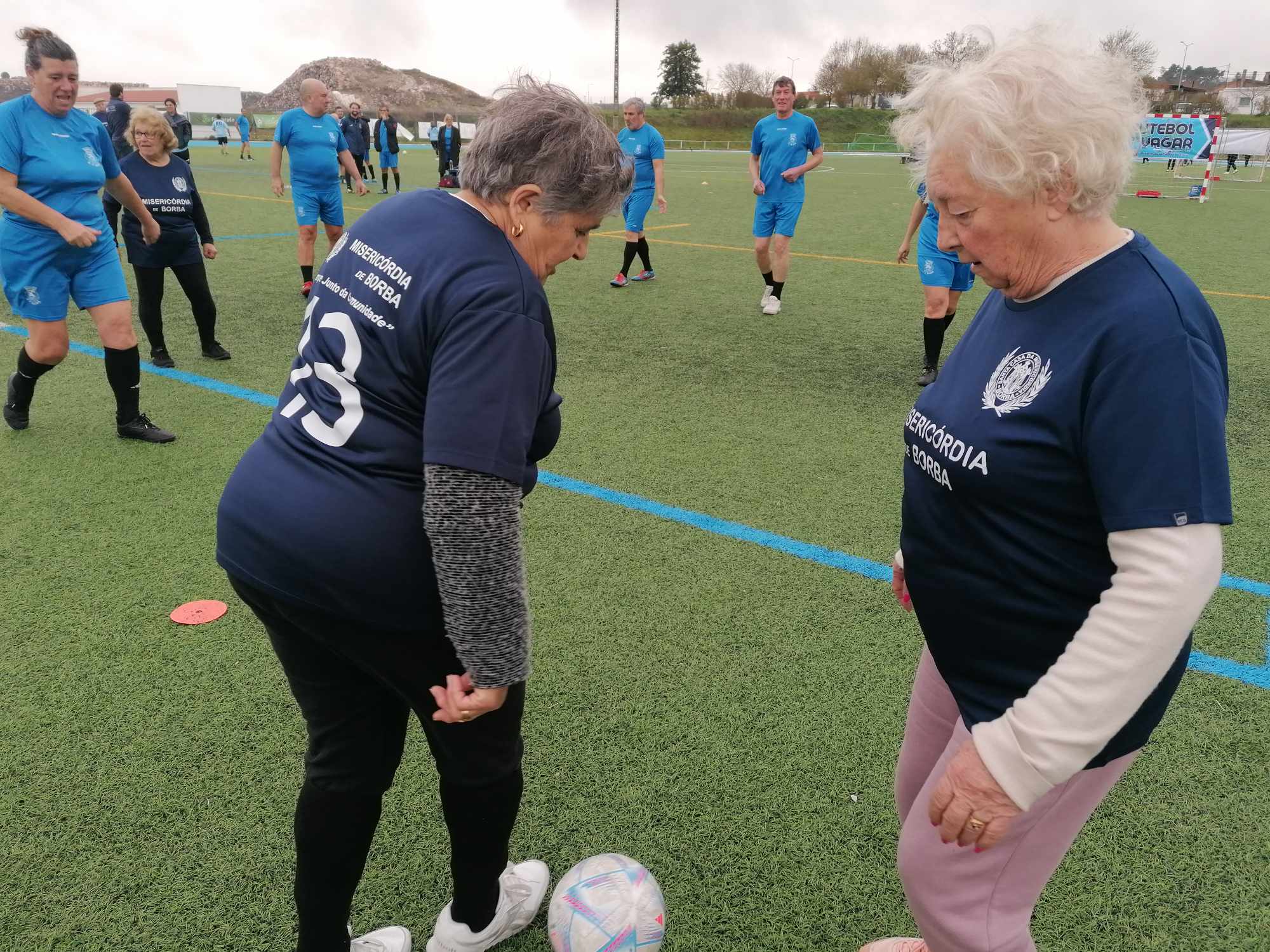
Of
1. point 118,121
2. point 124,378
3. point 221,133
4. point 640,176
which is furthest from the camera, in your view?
point 221,133

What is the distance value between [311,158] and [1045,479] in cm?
854

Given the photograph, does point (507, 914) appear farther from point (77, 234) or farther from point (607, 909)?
point (77, 234)

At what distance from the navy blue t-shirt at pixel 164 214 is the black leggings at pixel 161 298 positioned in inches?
2.3

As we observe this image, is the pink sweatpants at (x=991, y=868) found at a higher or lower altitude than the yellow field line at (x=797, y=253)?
higher

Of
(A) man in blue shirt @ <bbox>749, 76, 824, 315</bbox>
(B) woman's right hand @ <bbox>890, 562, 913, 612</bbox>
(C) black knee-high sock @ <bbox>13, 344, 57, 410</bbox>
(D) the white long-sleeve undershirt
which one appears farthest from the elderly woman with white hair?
(A) man in blue shirt @ <bbox>749, 76, 824, 315</bbox>

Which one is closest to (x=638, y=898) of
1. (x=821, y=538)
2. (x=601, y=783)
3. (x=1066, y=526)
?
(x=601, y=783)

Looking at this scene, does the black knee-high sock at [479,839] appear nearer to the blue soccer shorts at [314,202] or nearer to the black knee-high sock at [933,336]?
the black knee-high sock at [933,336]

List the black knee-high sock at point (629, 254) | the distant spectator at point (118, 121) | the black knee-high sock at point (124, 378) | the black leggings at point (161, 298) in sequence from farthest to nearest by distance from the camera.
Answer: the distant spectator at point (118, 121) < the black knee-high sock at point (629, 254) < the black leggings at point (161, 298) < the black knee-high sock at point (124, 378)

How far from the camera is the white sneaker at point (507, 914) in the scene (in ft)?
6.57

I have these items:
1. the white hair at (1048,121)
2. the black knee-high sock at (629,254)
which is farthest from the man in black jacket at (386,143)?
the white hair at (1048,121)

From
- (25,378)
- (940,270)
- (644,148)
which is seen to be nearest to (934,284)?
(940,270)

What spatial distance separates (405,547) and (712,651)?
187 centimetres

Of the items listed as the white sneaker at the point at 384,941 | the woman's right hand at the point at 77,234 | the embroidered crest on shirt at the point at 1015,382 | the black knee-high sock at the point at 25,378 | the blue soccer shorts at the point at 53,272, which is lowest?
the white sneaker at the point at 384,941

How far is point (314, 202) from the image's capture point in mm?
8547
